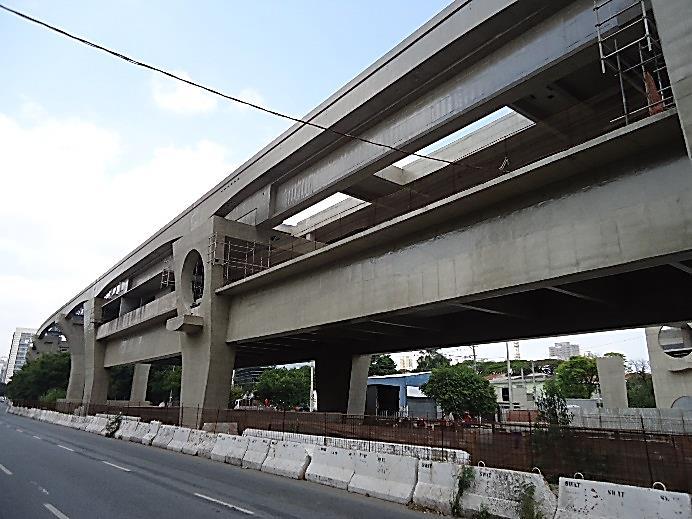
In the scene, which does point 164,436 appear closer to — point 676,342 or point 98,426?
point 98,426

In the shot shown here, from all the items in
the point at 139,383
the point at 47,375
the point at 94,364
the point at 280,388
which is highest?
the point at 47,375

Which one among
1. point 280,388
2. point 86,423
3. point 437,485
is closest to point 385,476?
point 437,485

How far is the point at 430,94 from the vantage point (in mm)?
16891

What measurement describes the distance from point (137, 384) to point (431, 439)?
174ft

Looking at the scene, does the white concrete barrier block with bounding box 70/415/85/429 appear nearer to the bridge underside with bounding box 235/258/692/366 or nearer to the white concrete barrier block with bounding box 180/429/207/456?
the bridge underside with bounding box 235/258/692/366

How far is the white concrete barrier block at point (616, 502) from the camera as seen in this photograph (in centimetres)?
699

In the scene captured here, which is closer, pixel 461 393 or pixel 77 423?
pixel 77 423

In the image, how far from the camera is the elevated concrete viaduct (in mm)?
11617

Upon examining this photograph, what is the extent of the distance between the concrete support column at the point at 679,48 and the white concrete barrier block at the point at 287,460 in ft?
38.0

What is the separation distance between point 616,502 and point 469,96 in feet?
37.7

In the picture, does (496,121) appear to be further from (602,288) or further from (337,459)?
(337,459)

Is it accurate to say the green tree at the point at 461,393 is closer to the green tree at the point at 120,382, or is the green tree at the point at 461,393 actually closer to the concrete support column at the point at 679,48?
Result: the concrete support column at the point at 679,48

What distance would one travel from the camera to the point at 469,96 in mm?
15406

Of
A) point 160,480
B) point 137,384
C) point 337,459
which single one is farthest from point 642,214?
point 137,384
